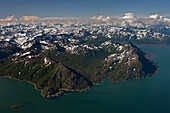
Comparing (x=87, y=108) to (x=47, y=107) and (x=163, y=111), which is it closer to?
(x=47, y=107)

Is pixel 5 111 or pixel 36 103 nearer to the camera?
pixel 5 111

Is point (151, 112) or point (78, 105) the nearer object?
point (151, 112)

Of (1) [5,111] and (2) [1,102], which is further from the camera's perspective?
(2) [1,102]

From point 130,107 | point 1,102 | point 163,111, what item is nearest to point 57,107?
point 1,102

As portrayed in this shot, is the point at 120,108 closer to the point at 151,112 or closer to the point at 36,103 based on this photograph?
the point at 151,112

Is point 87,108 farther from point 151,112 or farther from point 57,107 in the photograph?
point 151,112

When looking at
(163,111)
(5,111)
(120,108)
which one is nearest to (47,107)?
(5,111)

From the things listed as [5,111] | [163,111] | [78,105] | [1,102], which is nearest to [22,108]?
[5,111]
